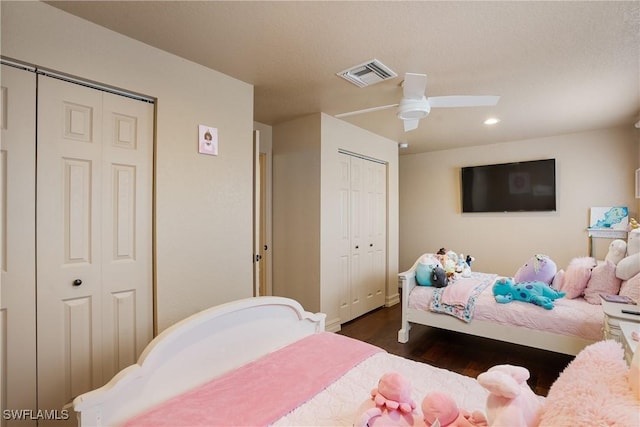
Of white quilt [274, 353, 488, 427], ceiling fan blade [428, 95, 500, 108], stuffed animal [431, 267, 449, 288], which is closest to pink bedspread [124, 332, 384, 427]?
white quilt [274, 353, 488, 427]

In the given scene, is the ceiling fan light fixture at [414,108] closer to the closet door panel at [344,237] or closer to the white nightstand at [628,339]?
the closet door panel at [344,237]

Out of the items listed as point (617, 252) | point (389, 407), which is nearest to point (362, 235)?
point (617, 252)

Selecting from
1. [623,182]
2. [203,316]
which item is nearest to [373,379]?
[203,316]

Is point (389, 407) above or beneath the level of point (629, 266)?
beneath

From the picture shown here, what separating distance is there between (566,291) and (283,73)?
2929mm

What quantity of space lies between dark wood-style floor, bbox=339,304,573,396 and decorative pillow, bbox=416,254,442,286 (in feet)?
2.01

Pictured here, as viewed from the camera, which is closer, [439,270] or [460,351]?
[460,351]

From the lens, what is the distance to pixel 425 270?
308 cm

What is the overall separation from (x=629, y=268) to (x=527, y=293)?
68 centimetres

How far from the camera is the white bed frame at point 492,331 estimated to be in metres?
2.34

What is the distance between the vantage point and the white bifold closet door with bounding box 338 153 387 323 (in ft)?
11.7

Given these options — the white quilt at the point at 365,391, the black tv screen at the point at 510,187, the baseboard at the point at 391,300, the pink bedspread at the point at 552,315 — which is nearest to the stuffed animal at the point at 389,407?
the white quilt at the point at 365,391

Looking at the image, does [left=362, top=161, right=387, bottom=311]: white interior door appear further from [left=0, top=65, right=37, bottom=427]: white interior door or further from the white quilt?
[left=0, top=65, right=37, bottom=427]: white interior door

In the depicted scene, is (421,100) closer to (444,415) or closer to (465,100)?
(465,100)
